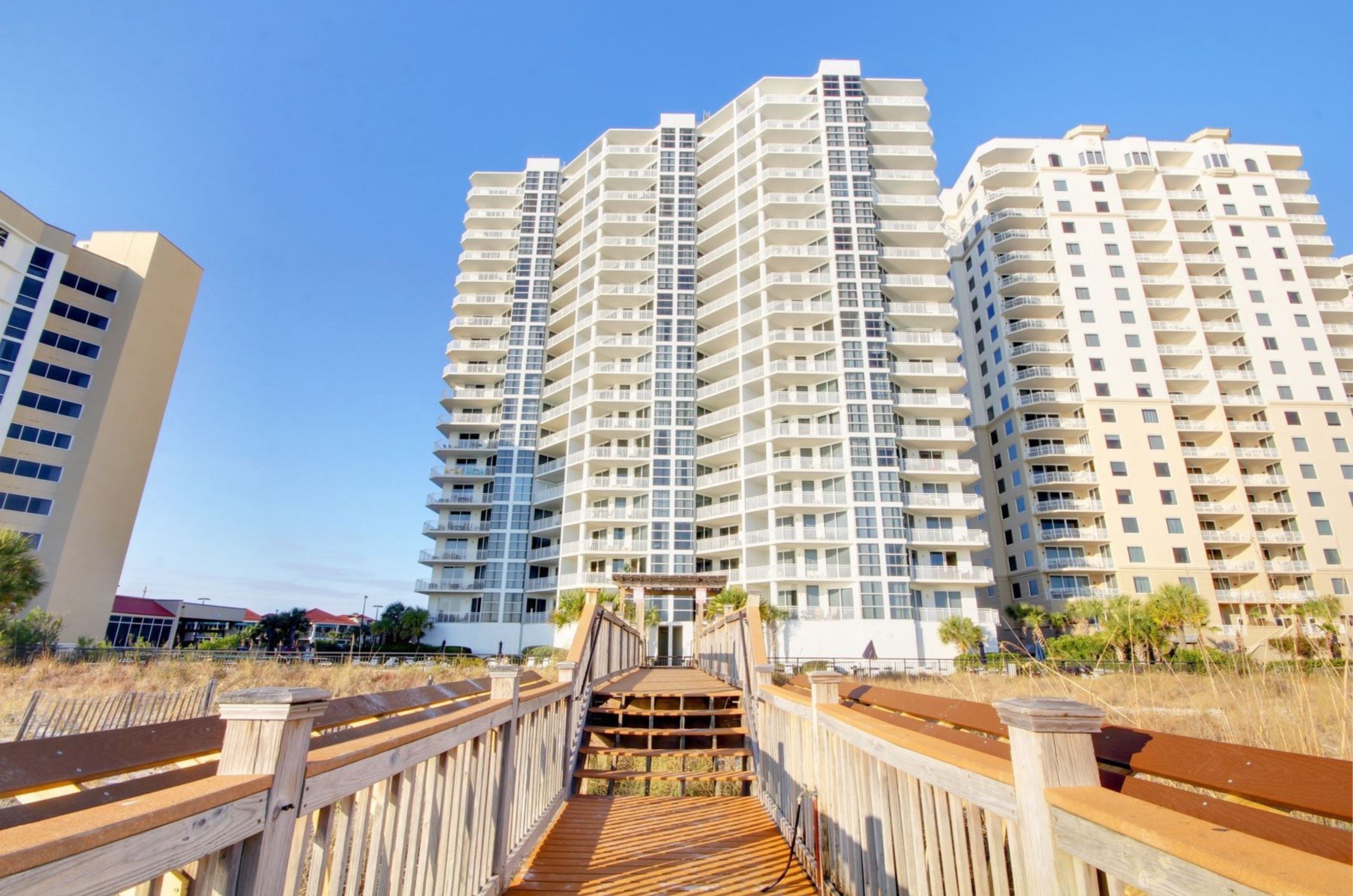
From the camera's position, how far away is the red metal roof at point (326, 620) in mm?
51500

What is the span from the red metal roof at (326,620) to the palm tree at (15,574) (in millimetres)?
30574

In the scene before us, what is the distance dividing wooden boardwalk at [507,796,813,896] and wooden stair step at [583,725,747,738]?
893 mm

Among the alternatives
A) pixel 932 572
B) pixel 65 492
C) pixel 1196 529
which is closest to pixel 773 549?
pixel 932 572

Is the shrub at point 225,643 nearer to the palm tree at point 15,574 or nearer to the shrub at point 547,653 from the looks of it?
the palm tree at point 15,574

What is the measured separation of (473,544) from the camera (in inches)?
1672

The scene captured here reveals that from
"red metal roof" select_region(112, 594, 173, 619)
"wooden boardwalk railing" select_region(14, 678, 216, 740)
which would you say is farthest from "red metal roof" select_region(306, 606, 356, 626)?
"wooden boardwalk railing" select_region(14, 678, 216, 740)

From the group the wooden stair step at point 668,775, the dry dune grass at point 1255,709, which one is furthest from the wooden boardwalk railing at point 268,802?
the dry dune grass at point 1255,709

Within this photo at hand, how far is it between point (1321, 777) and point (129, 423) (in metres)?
52.2

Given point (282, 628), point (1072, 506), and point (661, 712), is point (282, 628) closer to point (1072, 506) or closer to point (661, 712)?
point (661, 712)

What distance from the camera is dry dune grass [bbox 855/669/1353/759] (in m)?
3.80

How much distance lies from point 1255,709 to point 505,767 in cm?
569

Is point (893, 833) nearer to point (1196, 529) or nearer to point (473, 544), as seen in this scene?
point (473, 544)

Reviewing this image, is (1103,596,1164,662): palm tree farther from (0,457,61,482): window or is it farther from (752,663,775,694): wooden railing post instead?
(0,457,61,482): window

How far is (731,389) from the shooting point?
39.0 m
